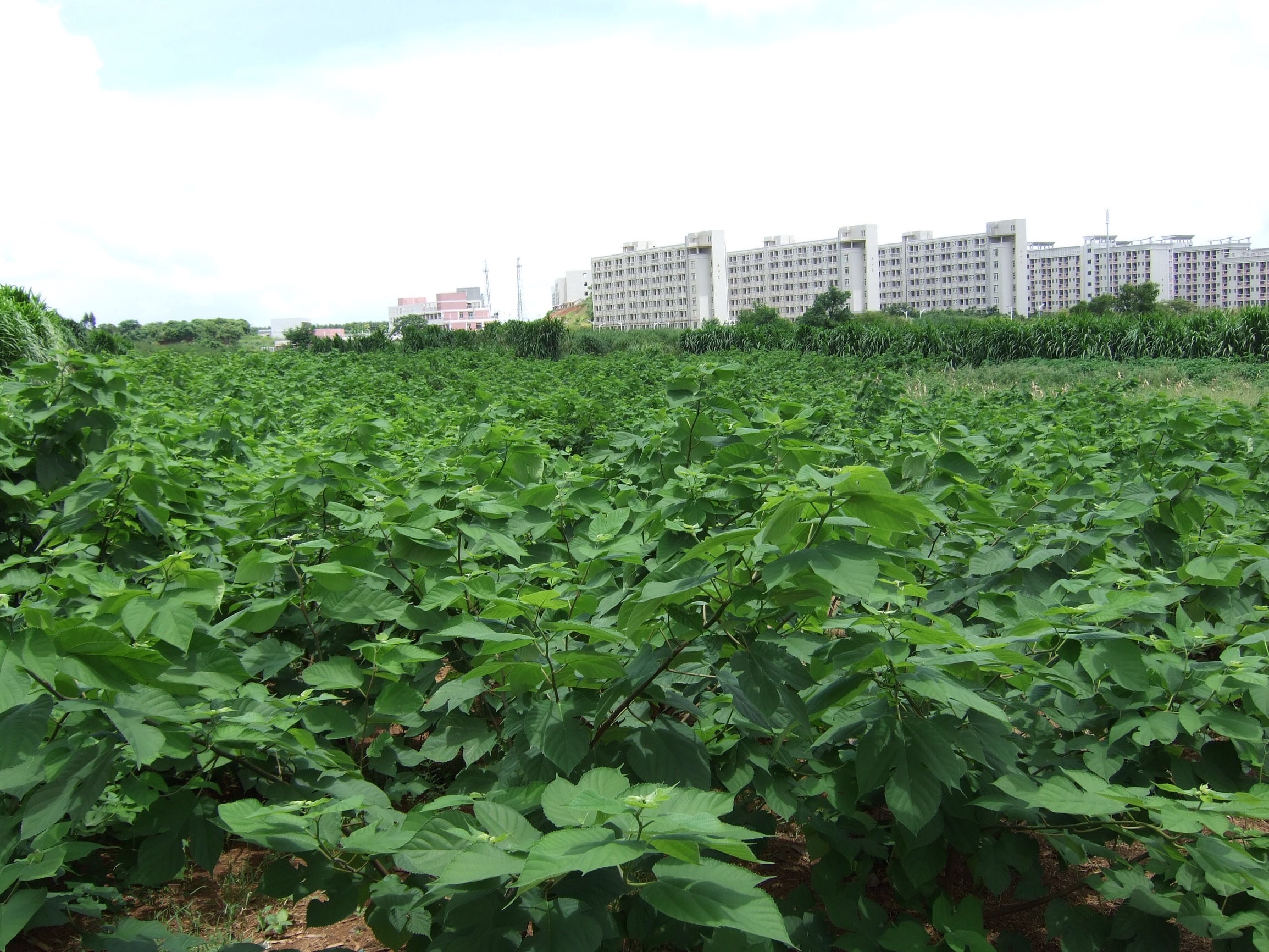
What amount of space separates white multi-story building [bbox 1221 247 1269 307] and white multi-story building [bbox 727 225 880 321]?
180ft

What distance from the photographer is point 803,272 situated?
133500mm

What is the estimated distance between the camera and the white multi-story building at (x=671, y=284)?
130 metres

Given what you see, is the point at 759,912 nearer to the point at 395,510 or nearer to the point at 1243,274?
the point at 395,510

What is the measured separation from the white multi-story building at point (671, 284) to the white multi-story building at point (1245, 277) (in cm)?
7918

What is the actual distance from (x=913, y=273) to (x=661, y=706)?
145 m

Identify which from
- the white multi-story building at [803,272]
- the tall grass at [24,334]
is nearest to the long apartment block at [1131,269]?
the white multi-story building at [803,272]

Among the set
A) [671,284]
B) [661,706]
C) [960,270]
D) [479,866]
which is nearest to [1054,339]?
[661,706]

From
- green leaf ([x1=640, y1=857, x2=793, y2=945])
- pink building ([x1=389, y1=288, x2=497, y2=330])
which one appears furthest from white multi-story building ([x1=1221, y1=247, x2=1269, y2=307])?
green leaf ([x1=640, y1=857, x2=793, y2=945])

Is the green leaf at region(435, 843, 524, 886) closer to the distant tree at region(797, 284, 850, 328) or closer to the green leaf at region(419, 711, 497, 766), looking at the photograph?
the green leaf at region(419, 711, 497, 766)

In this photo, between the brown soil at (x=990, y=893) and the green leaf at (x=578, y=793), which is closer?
the green leaf at (x=578, y=793)

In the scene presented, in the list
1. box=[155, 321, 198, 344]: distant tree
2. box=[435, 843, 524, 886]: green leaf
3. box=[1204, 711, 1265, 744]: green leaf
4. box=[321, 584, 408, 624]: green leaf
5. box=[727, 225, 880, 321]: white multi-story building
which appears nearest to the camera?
box=[435, 843, 524, 886]: green leaf

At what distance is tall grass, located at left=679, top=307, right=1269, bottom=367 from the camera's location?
24359mm

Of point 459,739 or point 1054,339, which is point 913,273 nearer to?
point 1054,339

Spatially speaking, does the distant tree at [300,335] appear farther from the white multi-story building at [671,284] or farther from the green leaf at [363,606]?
the white multi-story building at [671,284]
